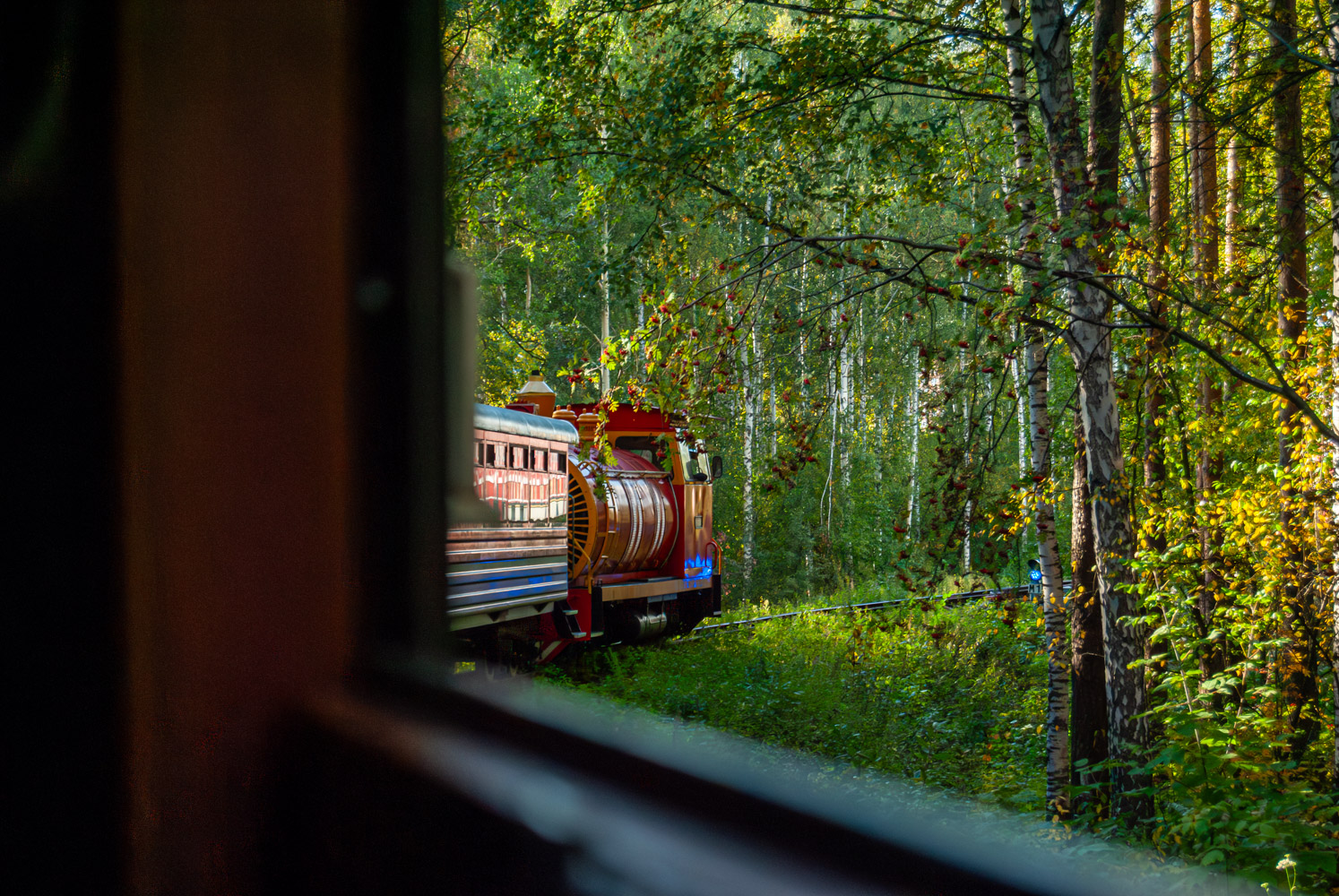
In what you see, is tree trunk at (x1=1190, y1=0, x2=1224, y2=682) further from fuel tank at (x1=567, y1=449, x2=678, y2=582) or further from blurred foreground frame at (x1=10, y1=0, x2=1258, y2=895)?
fuel tank at (x1=567, y1=449, x2=678, y2=582)

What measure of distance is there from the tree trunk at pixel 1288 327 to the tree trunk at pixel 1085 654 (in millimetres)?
1242

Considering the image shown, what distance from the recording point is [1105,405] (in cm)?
553

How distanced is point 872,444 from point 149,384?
23862 millimetres

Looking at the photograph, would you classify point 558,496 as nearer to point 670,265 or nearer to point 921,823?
point 670,265

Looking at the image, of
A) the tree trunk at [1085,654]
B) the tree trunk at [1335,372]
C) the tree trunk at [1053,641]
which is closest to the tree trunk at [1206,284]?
the tree trunk at [1335,372]

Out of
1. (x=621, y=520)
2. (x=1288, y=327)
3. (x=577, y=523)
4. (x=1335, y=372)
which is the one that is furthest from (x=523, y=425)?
(x=1335, y=372)

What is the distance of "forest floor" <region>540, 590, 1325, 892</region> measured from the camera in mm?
7527

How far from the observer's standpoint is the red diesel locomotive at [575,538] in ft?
26.8

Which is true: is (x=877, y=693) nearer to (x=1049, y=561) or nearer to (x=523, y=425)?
(x=1049, y=561)

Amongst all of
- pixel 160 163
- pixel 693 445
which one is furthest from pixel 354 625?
pixel 693 445

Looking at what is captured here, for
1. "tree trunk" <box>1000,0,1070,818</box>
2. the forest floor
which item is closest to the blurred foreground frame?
the forest floor

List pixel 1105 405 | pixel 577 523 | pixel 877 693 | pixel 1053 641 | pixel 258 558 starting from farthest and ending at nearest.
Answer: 1. pixel 577 523
2. pixel 877 693
3. pixel 1053 641
4. pixel 1105 405
5. pixel 258 558

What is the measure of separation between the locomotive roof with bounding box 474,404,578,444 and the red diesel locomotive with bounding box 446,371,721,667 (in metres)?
0.02

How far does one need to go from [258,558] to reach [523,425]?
7.80 m
